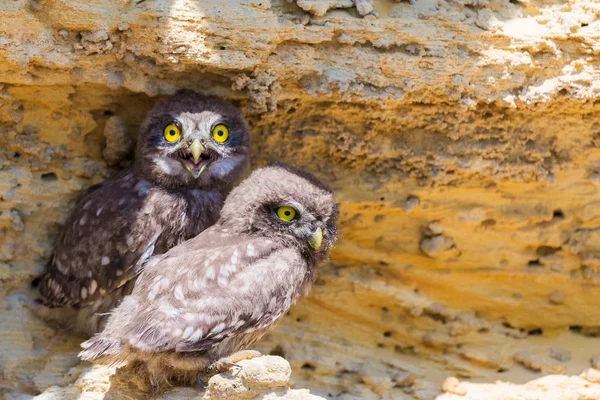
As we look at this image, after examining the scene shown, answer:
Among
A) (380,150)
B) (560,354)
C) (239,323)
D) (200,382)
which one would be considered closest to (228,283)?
(239,323)

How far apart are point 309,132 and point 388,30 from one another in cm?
68

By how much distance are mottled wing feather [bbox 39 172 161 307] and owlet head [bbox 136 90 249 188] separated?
0.59ft

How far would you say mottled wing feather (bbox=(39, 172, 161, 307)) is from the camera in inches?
160

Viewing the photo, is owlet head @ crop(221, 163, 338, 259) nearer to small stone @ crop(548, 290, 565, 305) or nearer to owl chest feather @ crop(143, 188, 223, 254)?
owl chest feather @ crop(143, 188, 223, 254)

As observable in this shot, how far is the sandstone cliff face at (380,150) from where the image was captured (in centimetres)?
407

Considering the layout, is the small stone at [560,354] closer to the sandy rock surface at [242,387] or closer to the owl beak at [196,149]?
the sandy rock surface at [242,387]

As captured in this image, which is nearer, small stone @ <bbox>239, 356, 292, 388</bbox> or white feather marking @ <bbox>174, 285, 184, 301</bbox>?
small stone @ <bbox>239, 356, 292, 388</bbox>

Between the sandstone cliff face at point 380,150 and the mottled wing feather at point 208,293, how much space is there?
709 millimetres

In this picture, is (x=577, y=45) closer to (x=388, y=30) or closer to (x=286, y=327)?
(x=388, y=30)

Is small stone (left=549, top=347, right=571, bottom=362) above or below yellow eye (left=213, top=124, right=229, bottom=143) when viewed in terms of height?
below

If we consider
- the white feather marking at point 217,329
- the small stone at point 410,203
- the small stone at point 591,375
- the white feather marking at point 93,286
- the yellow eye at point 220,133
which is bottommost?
the small stone at point 591,375

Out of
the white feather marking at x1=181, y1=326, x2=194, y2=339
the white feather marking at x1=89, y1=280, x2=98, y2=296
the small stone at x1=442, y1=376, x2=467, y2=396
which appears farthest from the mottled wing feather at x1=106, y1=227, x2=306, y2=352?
the small stone at x1=442, y1=376, x2=467, y2=396

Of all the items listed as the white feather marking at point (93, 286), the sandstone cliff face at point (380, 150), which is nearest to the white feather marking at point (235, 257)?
the white feather marking at point (93, 286)

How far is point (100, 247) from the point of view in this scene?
4.11m
